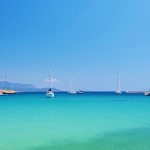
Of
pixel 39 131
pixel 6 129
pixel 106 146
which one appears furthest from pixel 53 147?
pixel 6 129

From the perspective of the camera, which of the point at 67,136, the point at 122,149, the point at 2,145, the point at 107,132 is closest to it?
the point at 122,149

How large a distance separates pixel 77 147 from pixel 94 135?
3.80m

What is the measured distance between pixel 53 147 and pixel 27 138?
126 inches

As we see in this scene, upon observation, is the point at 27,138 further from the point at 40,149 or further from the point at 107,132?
the point at 107,132

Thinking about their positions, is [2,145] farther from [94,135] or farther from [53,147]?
[94,135]

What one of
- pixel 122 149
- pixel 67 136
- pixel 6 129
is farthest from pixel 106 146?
pixel 6 129

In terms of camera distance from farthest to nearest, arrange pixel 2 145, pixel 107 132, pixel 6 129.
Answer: pixel 6 129 → pixel 107 132 → pixel 2 145

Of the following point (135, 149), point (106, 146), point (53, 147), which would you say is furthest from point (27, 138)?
point (135, 149)

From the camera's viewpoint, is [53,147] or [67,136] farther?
[67,136]

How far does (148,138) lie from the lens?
16.1 meters

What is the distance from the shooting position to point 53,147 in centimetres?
1405

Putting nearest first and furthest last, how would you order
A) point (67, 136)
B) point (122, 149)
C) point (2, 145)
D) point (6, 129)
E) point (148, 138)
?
point (122, 149) → point (2, 145) → point (148, 138) → point (67, 136) → point (6, 129)

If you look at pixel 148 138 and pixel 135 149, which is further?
pixel 148 138

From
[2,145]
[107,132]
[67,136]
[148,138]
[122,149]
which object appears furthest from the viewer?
[107,132]
